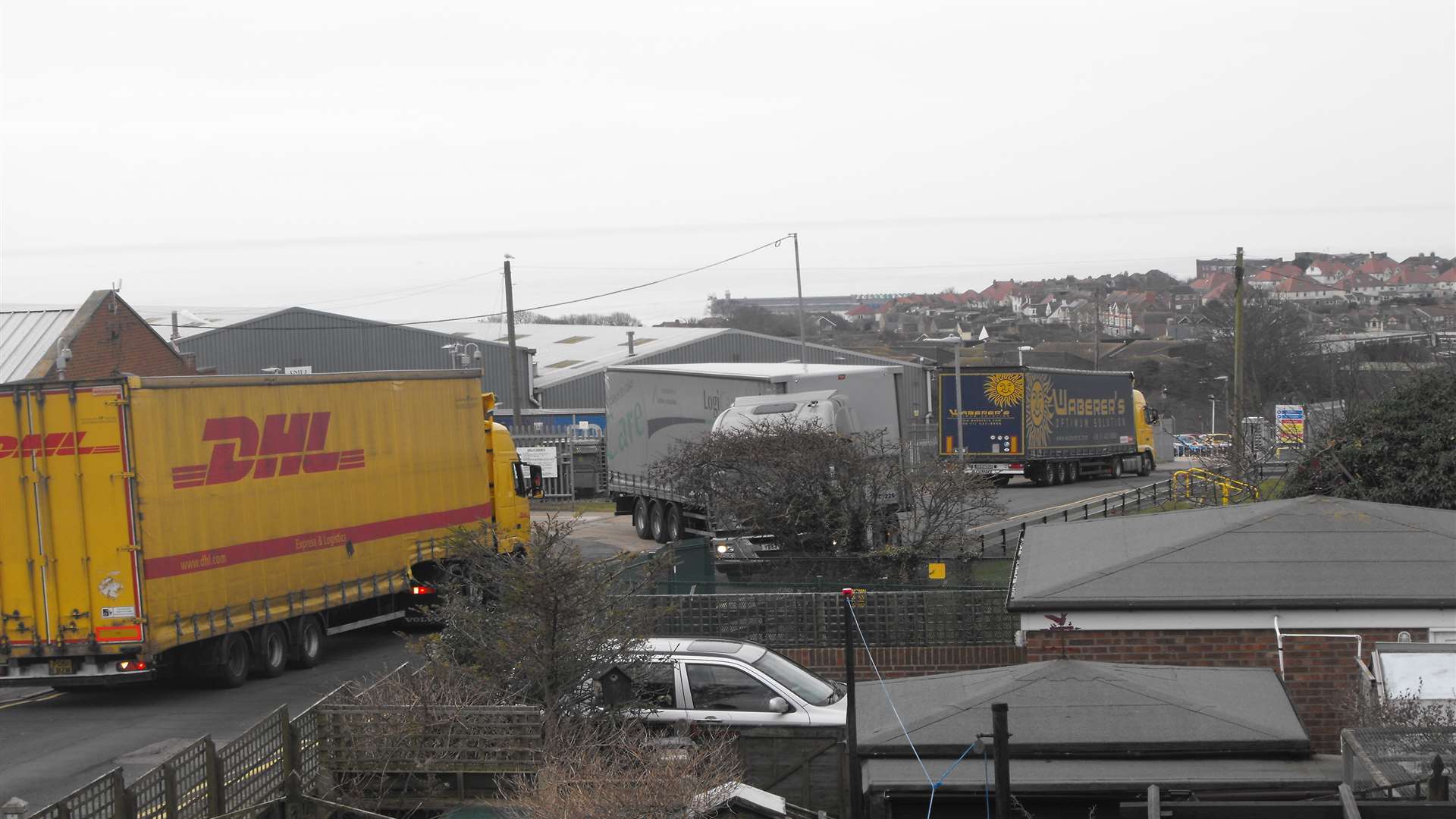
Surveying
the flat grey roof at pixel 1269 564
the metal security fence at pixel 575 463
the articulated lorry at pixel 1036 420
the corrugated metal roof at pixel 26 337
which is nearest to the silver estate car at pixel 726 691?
the flat grey roof at pixel 1269 564

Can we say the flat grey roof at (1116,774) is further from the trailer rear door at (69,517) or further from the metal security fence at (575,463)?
the metal security fence at (575,463)

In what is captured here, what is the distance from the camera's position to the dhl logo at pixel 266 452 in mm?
15523

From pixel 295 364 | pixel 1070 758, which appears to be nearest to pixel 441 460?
pixel 1070 758

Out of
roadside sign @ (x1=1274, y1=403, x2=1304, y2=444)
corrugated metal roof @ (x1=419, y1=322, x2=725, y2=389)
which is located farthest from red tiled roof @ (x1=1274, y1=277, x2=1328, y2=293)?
roadside sign @ (x1=1274, y1=403, x2=1304, y2=444)

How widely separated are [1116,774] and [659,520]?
22937 mm

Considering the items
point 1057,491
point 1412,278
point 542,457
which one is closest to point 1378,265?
point 1412,278

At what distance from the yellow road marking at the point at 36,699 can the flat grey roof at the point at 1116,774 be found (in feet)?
39.5

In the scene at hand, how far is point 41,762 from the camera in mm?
12961

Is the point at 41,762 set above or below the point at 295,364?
below

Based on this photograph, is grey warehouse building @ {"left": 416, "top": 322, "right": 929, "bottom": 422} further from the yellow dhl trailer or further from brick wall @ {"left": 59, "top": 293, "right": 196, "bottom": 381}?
the yellow dhl trailer

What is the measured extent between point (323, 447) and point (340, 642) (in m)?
4.13

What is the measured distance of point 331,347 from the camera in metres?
62.0

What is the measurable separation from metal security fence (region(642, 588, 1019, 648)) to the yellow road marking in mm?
7509

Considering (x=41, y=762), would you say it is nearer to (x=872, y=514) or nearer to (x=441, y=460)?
(x=441, y=460)
